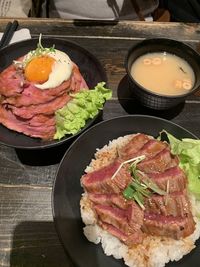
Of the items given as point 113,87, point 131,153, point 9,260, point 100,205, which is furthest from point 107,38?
point 9,260

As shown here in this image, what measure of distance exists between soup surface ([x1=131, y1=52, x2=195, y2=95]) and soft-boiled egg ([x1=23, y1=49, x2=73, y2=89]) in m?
0.47

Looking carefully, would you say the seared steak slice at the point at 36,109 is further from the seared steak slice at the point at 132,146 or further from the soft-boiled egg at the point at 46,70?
the seared steak slice at the point at 132,146

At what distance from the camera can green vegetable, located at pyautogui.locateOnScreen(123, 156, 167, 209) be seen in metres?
1.65

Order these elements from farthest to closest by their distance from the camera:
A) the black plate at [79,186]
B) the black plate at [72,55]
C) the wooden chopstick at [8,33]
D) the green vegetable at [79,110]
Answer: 1. the wooden chopstick at [8,33]
2. the black plate at [72,55]
3. the green vegetable at [79,110]
4. the black plate at [79,186]

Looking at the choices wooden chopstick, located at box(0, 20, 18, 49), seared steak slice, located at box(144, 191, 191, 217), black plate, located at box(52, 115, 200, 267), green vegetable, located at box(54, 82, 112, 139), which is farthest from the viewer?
wooden chopstick, located at box(0, 20, 18, 49)

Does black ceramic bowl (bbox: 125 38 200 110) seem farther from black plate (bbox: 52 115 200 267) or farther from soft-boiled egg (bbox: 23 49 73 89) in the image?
soft-boiled egg (bbox: 23 49 73 89)

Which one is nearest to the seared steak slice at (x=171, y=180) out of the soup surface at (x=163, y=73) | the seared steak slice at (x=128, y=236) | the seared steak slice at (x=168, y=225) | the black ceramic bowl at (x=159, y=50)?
the seared steak slice at (x=168, y=225)

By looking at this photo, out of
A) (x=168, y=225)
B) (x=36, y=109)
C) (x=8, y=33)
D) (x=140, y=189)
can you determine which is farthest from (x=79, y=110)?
(x=8, y=33)

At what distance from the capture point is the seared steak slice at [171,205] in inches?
64.1

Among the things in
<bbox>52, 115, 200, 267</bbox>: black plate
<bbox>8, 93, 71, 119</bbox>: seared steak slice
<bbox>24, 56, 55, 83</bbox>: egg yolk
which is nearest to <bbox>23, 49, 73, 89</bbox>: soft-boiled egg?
<bbox>24, 56, 55, 83</bbox>: egg yolk

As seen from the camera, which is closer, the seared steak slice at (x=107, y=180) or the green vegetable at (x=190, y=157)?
the seared steak slice at (x=107, y=180)

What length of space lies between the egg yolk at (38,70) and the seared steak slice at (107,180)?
2.04ft

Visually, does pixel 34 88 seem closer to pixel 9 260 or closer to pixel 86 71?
pixel 86 71

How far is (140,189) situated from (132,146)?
275mm
